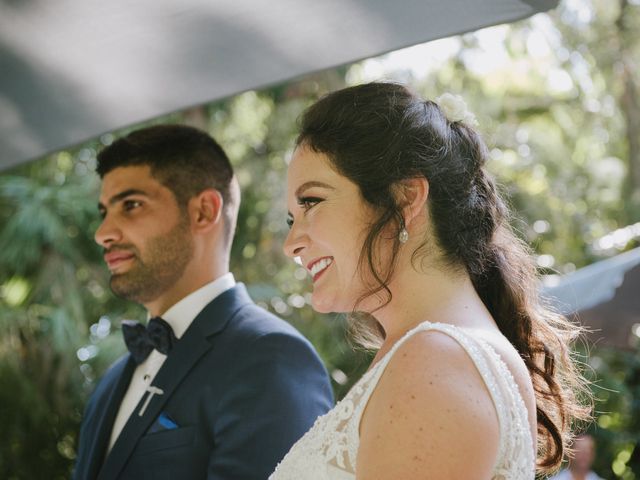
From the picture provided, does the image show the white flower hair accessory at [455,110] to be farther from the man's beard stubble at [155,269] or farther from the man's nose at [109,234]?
the man's nose at [109,234]

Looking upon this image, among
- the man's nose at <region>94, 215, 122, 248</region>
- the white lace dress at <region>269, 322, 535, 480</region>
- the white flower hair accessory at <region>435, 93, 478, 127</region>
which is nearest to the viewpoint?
the white lace dress at <region>269, 322, 535, 480</region>

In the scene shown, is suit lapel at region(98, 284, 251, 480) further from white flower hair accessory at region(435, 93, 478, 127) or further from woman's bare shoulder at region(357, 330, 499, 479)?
woman's bare shoulder at region(357, 330, 499, 479)

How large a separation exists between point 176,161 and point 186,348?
0.82m

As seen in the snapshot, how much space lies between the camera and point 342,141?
5.92 ft

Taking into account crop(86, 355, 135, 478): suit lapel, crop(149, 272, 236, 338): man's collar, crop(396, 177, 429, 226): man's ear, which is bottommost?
crop(86, 355, 135, 478): suit lapel

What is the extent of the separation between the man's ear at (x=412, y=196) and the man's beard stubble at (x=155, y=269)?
1.42m

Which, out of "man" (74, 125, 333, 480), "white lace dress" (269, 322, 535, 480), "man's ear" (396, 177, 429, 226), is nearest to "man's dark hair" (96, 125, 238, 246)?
"man" (74, 125, 333, 480)

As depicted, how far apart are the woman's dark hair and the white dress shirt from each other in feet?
3.83

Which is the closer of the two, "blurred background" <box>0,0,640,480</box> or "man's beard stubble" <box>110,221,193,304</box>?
"man's beard stubble" <box>110,221,193,304</box>

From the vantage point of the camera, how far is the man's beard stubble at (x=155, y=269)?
9.80 ft

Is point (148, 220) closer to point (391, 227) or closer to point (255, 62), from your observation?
point (255, 62)

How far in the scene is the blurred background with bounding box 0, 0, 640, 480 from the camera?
6.66 meters

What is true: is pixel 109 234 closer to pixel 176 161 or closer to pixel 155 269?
pixel 155 269

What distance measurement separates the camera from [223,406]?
2488 mm
